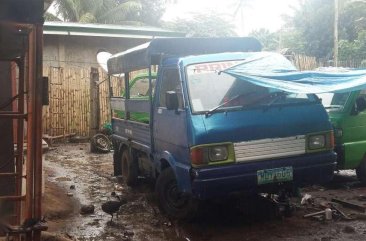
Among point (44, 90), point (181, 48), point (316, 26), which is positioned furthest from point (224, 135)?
point (316, 26)

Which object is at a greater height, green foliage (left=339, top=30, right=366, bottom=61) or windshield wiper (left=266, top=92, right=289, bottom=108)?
green foliage (left=339, top=30, right=366, bottom=61)

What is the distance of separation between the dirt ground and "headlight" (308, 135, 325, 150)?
0.99 m

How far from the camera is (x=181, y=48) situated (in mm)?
6727

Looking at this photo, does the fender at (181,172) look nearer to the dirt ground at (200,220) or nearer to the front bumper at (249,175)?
the front bumper at (249,175)

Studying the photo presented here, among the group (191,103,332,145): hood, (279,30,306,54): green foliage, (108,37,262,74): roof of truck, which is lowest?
(191,103,332,145): hood

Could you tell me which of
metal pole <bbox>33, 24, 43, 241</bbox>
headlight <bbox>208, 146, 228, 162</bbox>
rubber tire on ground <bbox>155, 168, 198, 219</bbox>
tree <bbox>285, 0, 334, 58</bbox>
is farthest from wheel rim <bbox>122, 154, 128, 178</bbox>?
tree <bbox>285, 0, 334, 58</bbox>

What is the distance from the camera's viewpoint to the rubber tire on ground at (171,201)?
573 centimetres

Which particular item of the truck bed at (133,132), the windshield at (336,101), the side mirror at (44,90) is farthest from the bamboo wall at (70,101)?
the side mirror at (44,90)

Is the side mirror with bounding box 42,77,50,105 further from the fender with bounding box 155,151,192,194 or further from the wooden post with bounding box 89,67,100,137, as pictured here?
the wooden post with bounding box 89,67,100,137

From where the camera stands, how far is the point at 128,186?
838 cm

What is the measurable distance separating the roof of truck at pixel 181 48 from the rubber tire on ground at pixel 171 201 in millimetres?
1732

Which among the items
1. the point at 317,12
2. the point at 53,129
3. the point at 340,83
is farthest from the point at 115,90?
the point at 317,12

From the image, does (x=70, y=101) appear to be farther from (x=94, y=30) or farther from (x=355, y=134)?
(x=355, y=134)

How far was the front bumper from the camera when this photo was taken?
16.5 ft
